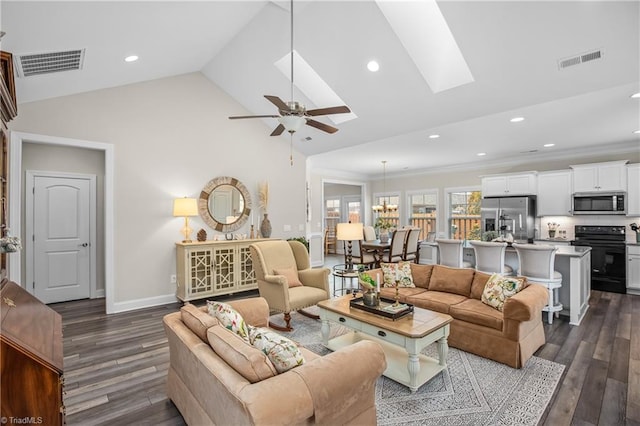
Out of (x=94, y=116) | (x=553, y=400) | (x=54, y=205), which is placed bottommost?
(x=553, y=400)

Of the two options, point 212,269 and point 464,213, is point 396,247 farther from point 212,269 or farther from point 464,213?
point 212,269

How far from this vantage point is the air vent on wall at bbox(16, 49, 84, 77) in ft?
9.50

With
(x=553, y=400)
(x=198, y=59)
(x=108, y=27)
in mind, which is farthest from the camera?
(x=198, y=59)

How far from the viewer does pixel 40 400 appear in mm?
1311

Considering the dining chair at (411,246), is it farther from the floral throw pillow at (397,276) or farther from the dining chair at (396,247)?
the floral throw pillow at (397,276)

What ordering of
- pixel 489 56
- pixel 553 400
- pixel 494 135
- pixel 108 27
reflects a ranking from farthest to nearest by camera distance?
pixel 494 135 → pixel 489 56 → pixel 108 27 → pixel 553 400

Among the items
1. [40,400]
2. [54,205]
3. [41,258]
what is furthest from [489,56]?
[41,258]

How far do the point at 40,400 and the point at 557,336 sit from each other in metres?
4.41

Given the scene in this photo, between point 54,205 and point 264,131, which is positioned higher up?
point 264,131

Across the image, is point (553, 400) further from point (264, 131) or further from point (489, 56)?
point (264, 131)

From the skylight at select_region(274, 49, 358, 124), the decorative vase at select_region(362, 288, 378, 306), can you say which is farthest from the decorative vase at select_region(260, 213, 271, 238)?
the decorative vase at select_region(362, 288, 378, 306)

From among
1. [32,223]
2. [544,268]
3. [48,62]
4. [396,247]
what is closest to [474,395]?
[544,268]

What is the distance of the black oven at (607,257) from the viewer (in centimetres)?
554

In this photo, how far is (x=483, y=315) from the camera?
2.99 metres
